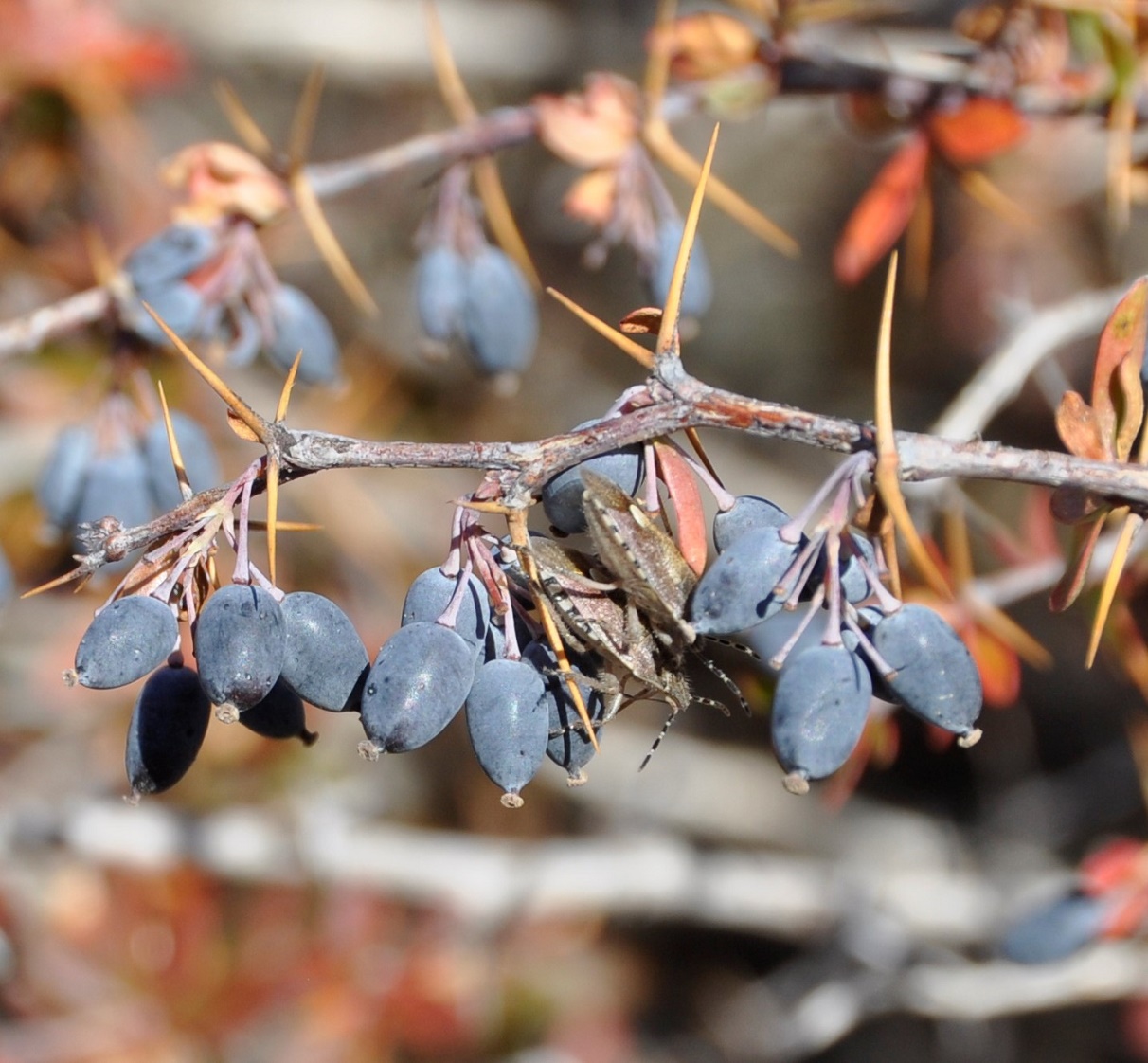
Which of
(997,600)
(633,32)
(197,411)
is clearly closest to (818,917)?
(997,600)

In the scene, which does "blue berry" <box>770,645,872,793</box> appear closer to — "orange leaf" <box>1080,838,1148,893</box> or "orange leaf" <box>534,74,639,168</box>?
"orange leaf" <box>534,74,639,168</box>

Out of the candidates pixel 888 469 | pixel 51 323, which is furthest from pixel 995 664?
pixel 51 323

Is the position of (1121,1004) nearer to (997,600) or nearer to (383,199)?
(997,600)

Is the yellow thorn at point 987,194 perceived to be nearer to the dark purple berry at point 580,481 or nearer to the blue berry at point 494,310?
the blue berry at point 494,310

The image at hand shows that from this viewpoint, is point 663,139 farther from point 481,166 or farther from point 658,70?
point 481,166

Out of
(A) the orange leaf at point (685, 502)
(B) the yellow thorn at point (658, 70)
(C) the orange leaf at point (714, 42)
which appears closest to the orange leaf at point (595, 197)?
(B) the yellow thorn at point (658, 70)
